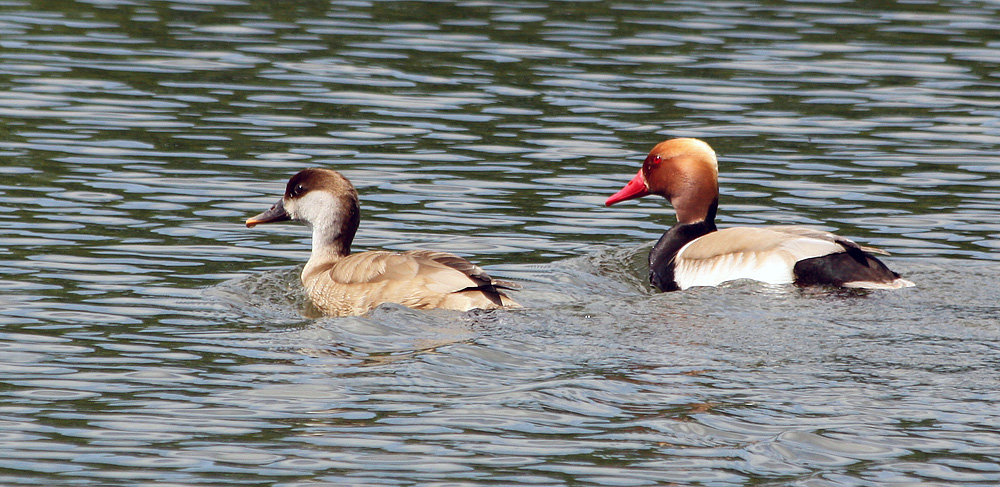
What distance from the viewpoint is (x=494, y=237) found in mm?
11258

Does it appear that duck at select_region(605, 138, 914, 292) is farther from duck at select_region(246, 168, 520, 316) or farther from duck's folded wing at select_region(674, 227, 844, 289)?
duck at select_region(246, 168, 520, 316)

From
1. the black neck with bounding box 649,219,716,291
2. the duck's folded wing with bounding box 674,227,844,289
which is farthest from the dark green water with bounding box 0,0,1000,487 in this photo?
the duck's folded wing with bounding box 674,227,844,289

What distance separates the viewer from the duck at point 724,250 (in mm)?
9633

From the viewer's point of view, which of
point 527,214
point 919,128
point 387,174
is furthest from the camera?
point 919,128

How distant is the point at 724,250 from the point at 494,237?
1.97 meters

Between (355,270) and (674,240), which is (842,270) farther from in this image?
(355,270)

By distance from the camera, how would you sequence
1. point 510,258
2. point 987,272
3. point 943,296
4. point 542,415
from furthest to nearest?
1. point 510,258
2. point 987,272
3. point 943,296
4. point 542,415

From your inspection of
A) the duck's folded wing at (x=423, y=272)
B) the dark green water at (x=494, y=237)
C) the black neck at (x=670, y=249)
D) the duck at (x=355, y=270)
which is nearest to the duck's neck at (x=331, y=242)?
the duck at (x=355, y=270)

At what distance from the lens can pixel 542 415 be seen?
6738 millimetres

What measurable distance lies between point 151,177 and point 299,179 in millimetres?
2885

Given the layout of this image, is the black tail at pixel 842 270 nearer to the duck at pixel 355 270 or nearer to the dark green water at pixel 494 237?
the dark green water at pixel 494 237

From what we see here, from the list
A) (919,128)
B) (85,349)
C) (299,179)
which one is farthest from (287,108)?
(85,349)

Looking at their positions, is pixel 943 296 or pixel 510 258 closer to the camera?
pixel 943 296

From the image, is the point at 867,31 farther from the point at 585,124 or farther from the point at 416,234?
the point at 416,234
